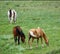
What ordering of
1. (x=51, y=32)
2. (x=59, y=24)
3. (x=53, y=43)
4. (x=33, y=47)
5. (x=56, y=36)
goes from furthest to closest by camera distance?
1. (x=59, y=24)
2. (x=51, y=32)
3. (x=56, y=36)
4. (x=53, y=43)
5. (x=33, y=47)

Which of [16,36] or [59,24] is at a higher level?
[16,36]

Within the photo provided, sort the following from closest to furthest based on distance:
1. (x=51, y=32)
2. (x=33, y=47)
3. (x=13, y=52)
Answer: (x=13, y=52) → (x=33, y=47) → (x=51, y=32)

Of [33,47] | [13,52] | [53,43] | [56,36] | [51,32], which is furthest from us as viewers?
[51,32]

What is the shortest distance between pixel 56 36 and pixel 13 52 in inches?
224

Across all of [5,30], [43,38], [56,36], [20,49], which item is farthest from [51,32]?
[20,49]

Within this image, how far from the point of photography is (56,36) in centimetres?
2141

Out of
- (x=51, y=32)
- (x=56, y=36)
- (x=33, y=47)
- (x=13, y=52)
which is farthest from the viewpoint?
(x=51, y=32)

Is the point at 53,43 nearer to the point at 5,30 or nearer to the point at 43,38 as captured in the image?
the point at 43,38

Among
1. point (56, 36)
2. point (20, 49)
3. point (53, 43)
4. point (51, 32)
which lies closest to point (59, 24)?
point (51, 32)

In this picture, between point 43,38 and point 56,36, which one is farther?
point 56,36

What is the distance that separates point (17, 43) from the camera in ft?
61.0

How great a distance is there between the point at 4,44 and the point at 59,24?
1110 centimetres

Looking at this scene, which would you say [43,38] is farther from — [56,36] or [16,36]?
[56,36]

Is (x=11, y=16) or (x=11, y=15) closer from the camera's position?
(x=11, y=16)
